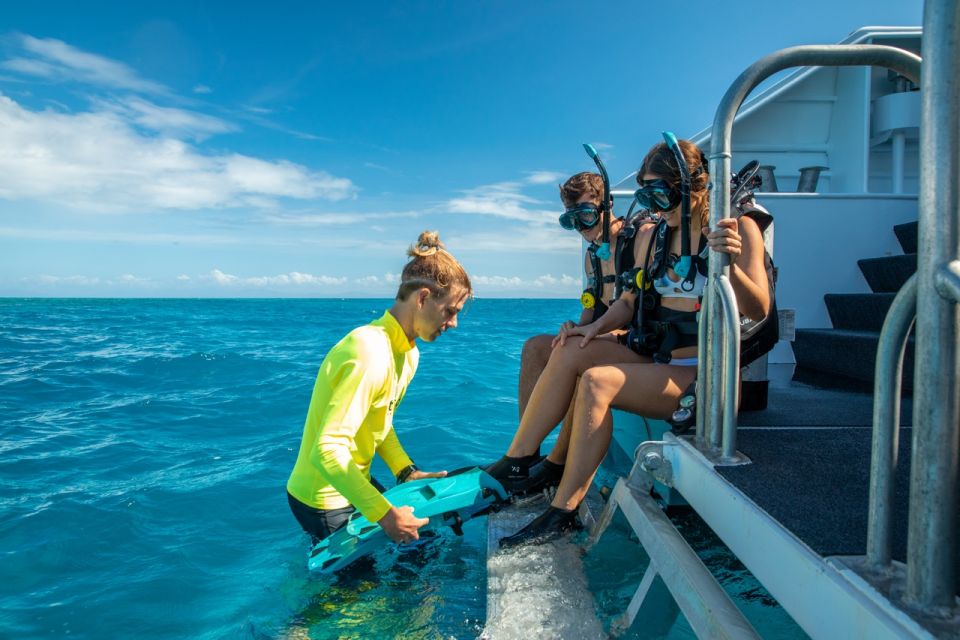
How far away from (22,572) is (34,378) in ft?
27.3

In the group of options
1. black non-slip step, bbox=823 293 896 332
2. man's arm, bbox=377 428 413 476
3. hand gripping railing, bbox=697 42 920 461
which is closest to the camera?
hand gripping railing, bbox=697 42 920 461

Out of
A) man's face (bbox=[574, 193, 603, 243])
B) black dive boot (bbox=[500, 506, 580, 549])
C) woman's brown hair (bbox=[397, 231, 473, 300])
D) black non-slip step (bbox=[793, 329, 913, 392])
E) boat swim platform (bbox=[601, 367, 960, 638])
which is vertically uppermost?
man's face (bbox=[574, 193, 603, 243])

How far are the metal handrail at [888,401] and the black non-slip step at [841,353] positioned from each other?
9.52 feet

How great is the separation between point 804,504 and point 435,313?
161 cm

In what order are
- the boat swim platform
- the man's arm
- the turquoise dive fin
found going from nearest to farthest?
the boat swim platform → the turquoise dive fin → the man's arm

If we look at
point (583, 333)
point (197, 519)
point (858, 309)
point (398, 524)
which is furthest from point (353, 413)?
point (858, 309)

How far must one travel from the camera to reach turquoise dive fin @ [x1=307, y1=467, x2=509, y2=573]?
8.67 feet

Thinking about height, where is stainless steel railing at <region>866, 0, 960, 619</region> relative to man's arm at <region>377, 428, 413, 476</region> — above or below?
above

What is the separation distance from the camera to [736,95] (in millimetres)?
1947

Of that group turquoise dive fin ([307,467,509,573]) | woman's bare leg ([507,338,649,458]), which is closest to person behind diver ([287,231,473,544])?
turquoise dive fin ([307,467,509,573])

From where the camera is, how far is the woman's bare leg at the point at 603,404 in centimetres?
262

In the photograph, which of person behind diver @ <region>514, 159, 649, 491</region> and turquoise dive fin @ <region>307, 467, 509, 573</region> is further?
person behind diver @ <region>514, 159, 649, 491</region>

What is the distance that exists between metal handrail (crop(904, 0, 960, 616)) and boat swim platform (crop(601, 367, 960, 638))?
0.78 feet

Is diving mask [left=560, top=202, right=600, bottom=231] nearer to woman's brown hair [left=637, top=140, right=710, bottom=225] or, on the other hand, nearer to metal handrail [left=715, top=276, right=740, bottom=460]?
woman's brown hair [left=637, top=140, right=710, bottom=225]
